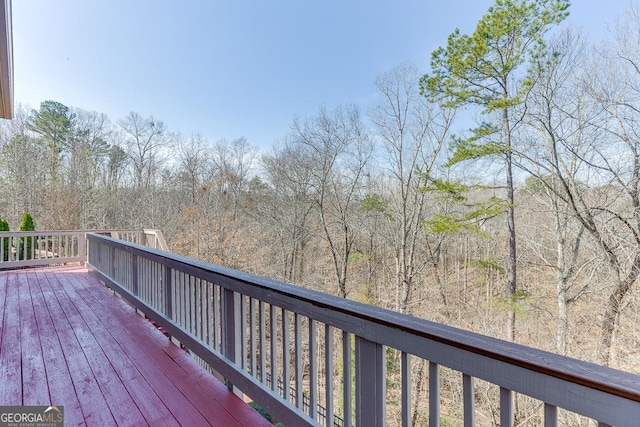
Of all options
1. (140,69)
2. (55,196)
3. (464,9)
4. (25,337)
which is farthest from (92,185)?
(464,9)

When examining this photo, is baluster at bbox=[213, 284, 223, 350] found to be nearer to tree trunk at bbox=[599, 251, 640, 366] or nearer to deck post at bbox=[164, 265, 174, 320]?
deck post at bbox=[164, 265, 174, 320]

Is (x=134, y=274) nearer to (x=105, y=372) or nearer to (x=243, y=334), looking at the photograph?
(x=105, y=372)

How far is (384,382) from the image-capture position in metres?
Answer: 1.21

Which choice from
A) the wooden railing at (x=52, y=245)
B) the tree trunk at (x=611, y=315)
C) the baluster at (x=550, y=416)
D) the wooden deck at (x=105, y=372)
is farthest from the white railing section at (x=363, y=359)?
the tree trunk at (x=611, y=315)

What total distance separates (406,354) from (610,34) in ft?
31.8

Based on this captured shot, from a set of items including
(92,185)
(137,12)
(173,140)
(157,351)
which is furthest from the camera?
(173,140)

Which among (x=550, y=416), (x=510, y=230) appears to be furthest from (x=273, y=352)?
(x=510, y=230)

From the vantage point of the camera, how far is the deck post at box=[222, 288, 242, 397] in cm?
204

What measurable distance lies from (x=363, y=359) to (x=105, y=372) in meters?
2.16

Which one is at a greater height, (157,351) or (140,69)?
(140,69)

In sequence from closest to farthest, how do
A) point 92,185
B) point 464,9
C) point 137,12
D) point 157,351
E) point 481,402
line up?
point 157,351 < point 481,402 < point 137,12 < point 464,9 < point 92,185

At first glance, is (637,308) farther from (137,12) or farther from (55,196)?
(55,196)

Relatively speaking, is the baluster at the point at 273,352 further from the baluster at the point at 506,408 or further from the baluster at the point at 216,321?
the baluster at the point at 506,408

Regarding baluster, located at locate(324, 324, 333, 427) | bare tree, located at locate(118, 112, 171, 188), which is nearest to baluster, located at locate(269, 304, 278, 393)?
baluster, located at locate(324, 324, 333, 427)
